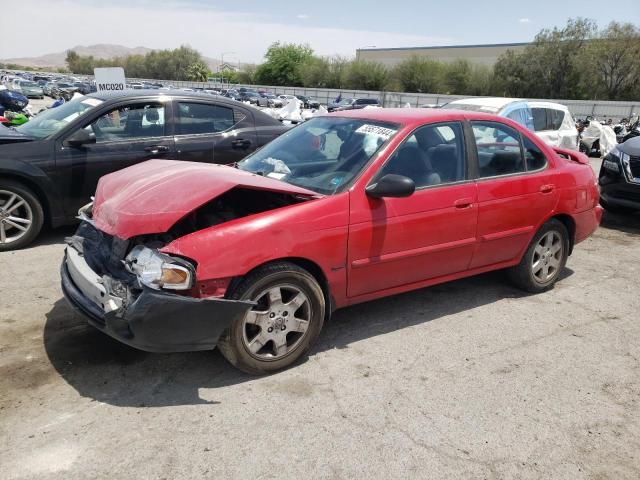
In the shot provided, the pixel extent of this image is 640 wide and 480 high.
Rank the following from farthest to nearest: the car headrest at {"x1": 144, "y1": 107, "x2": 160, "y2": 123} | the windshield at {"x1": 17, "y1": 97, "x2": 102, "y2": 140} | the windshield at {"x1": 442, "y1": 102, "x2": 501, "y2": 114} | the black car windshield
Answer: the windshield at {"x1": 442, "y1": 102, "x2": 501, "y2": 114}
the car headrest at {"x1": 144, "y1": 107, "x2": 160, "y2": 123}
the windshield at {"x1": 17, "y1": 97, "x2": 102, "y2": 140}
the black car windshield

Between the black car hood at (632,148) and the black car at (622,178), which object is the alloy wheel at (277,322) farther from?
the black car hood at (632,148)

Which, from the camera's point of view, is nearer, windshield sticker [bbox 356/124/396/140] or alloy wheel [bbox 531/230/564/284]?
windshield sticker [bbox 356/124/396/140]

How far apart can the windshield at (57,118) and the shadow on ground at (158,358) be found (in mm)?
2445

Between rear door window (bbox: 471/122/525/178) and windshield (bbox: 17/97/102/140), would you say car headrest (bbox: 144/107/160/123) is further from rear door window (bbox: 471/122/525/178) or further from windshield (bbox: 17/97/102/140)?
rear door window (bbox: 471/122/525/178)

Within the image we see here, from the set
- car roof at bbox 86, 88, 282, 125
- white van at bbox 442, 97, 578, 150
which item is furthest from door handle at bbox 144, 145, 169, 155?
white van at bbox 442, 97, 578, 150

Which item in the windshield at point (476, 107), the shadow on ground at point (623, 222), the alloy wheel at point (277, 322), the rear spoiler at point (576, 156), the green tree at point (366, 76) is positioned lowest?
the shadow on ground at point (623, 222)

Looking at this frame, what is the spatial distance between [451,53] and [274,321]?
3553 inches

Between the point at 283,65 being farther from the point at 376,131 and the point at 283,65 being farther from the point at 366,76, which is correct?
the point at 376,131

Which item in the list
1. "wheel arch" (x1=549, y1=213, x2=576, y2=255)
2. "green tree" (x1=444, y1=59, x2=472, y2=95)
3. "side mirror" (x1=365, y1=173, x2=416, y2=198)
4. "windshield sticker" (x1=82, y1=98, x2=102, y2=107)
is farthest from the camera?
"green tree" (x1=444, y1=59, x2=472, y2=95)

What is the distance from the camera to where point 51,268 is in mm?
5074

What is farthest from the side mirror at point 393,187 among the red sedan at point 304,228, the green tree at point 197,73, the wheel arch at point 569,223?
the green tree at point 197,73

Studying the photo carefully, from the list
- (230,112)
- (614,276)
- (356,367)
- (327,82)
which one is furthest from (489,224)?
(327,82)

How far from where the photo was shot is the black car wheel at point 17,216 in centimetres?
541

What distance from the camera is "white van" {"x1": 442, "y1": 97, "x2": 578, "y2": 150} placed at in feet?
31.6
